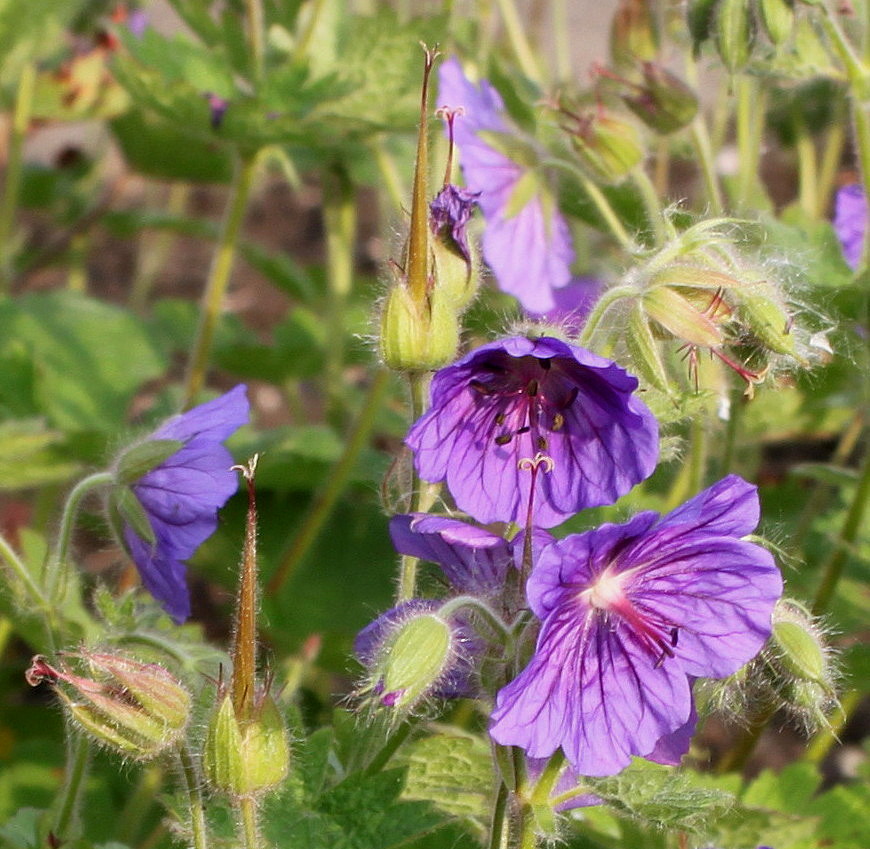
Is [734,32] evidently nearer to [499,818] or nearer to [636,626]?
[636,626]

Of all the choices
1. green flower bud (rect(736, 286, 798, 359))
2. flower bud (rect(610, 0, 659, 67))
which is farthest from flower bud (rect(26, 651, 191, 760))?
flower bud (rect(610, 0, 659, 67))

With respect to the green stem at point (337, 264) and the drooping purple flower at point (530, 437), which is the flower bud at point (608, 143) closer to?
the drooping purple flower at point (530, 437)

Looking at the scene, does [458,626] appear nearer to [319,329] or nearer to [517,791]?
[517,791]

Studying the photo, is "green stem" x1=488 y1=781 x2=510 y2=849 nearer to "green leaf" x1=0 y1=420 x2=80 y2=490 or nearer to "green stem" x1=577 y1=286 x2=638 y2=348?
"green stem" x1=577 y1=286 x2=638 y2=348

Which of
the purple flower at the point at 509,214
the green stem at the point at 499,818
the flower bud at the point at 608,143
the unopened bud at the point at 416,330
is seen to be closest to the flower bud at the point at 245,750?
the green stem at the point at 499,818

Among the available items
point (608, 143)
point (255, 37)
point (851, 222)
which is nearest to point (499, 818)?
point (608, 143)

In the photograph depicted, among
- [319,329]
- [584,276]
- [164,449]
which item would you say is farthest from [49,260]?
[164,449]

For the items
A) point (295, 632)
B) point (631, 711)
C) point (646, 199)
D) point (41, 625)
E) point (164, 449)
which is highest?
point (646, 199)
